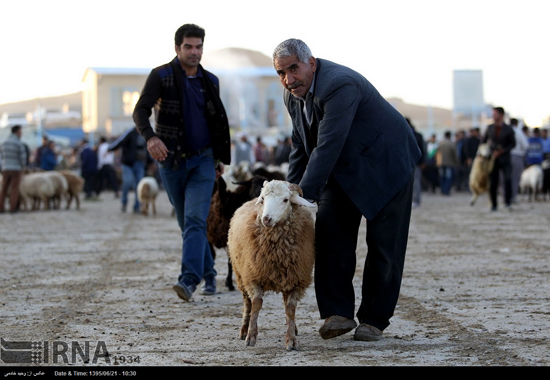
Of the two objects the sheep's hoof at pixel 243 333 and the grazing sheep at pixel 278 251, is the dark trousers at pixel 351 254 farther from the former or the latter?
the sheep's hoof at pixel 243 333

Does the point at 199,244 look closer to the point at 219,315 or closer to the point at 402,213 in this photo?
the point at 219,315

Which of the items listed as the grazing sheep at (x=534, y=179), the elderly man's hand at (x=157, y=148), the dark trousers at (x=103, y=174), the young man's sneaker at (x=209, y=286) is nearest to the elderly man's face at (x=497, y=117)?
the grazing sheep at (x=534, y=179)

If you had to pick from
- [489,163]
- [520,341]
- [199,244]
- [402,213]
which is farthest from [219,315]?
[489,163]

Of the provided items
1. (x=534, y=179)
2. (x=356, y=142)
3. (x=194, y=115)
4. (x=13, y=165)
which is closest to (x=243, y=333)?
(x=356, y=142)

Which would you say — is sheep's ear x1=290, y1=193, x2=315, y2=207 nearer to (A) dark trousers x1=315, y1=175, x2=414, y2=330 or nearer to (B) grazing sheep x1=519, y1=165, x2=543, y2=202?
(A) dark trousers x1=315, y1=175, x2=414, y2=330

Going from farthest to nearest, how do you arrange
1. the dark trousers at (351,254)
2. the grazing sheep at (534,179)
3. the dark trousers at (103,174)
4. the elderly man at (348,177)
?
1. the dark trousers at (103,174)
2. the grazing sheep at (534,179)
3. the dark trousers at (351,254)
4. the elderly man at (348,177)

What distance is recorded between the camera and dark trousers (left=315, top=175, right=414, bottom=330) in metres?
5.27

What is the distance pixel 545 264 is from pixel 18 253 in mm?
6605

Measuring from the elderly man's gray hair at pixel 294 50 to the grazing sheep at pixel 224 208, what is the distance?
2548 millimetres

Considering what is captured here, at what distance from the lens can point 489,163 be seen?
17406 mm

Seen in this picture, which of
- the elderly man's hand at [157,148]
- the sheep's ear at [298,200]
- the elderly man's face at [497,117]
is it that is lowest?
the sheep's ear at [298,200]

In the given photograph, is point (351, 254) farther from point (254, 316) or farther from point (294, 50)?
point (294, 50)

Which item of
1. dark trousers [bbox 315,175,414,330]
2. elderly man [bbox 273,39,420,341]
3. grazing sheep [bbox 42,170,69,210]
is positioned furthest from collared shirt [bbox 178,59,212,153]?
grazing sheep [bbox 42,170,69,210]

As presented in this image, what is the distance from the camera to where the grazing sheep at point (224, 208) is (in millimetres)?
7547
